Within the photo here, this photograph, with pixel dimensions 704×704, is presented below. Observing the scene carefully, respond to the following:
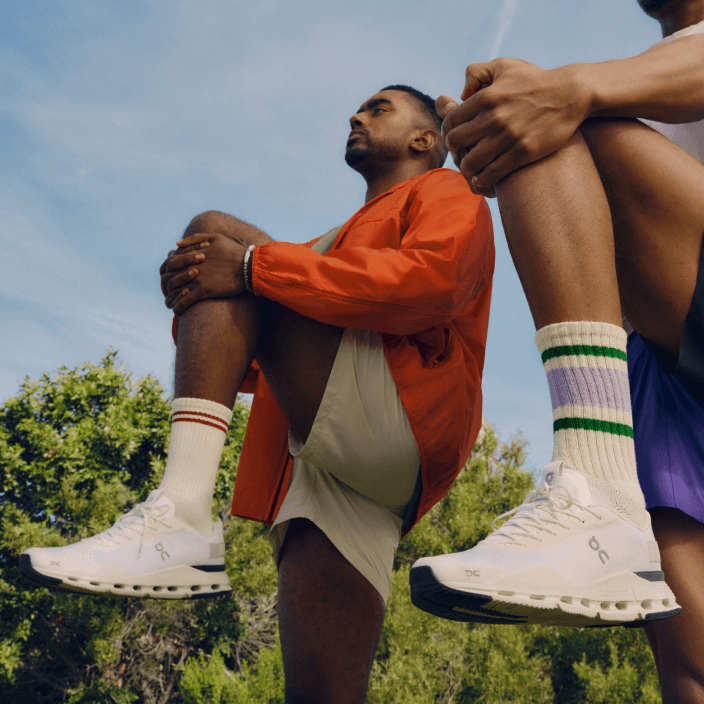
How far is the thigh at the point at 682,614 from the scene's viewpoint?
1.17 metres

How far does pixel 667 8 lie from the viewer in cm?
149

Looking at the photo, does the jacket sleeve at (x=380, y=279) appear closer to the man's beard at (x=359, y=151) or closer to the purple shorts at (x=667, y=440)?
the purple shorts at (x=667, y=440)

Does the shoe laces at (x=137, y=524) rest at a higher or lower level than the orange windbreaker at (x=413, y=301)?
lower

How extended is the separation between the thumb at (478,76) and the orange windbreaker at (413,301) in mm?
490

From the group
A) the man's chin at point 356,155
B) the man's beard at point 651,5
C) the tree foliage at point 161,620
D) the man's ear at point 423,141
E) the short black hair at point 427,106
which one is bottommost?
the tree foliage at point 161,620

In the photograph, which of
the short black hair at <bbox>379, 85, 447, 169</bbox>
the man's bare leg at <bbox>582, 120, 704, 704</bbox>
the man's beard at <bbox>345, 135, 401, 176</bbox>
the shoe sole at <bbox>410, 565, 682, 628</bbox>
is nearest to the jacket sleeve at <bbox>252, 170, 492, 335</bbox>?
the man's bare leg at <bbox>582, 120, 704, 704</bbox>

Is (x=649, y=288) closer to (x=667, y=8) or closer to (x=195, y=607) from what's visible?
(x=667, y=8)

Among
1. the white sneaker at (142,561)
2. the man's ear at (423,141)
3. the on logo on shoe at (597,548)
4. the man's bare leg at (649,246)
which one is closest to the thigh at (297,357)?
the white sneaker at (142,561)

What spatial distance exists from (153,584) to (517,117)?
1296 millimetres

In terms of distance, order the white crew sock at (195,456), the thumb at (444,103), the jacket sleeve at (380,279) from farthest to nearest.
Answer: the white crew sock at (195,456)
the jacket sleeve at (380,279)
the thumb at (444,103)

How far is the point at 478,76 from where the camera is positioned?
1.19 meters

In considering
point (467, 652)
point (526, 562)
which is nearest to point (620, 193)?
point (526, 562)

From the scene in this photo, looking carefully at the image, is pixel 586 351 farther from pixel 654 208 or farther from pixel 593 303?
pixel 654 208

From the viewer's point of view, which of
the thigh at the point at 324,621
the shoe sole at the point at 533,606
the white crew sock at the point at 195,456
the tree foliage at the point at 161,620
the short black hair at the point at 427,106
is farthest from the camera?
the tree foliage at the point at 161,620
